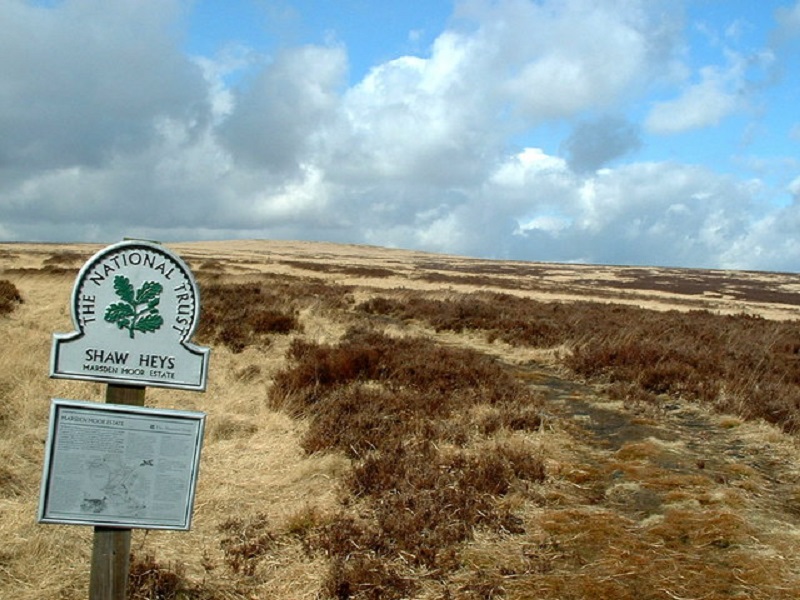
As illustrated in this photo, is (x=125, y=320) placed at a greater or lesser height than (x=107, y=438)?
greater

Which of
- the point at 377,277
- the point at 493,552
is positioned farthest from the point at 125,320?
the point at 377,277

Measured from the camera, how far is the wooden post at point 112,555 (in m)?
3.85

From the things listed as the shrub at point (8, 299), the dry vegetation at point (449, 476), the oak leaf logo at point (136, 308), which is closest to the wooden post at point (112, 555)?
the oak leaf logo at point (136, 308)

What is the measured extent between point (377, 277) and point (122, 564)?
144ft

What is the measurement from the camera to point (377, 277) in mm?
47594

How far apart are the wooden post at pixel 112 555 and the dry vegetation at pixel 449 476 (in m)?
0.78

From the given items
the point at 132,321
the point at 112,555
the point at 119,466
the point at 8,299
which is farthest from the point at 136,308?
the point at 8,299

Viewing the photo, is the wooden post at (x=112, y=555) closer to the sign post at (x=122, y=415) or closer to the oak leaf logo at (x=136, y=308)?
the sign post at (x=122, y=415)

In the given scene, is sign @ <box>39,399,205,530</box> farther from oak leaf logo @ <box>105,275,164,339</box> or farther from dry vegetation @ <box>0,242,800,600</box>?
dry vegetation @ <box>0,242,800,600</box>

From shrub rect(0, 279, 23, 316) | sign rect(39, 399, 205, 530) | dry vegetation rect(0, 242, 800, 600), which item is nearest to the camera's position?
sign rect(39, 399, 205, 530)

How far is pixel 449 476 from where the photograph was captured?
267 inches

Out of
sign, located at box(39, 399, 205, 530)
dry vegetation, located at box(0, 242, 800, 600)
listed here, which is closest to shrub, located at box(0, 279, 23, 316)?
dry vegetation, located at box(0, 242, 800, 600)

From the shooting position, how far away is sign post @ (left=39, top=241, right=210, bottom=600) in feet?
12.5

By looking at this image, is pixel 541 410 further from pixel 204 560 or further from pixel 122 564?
pixel 122 564
